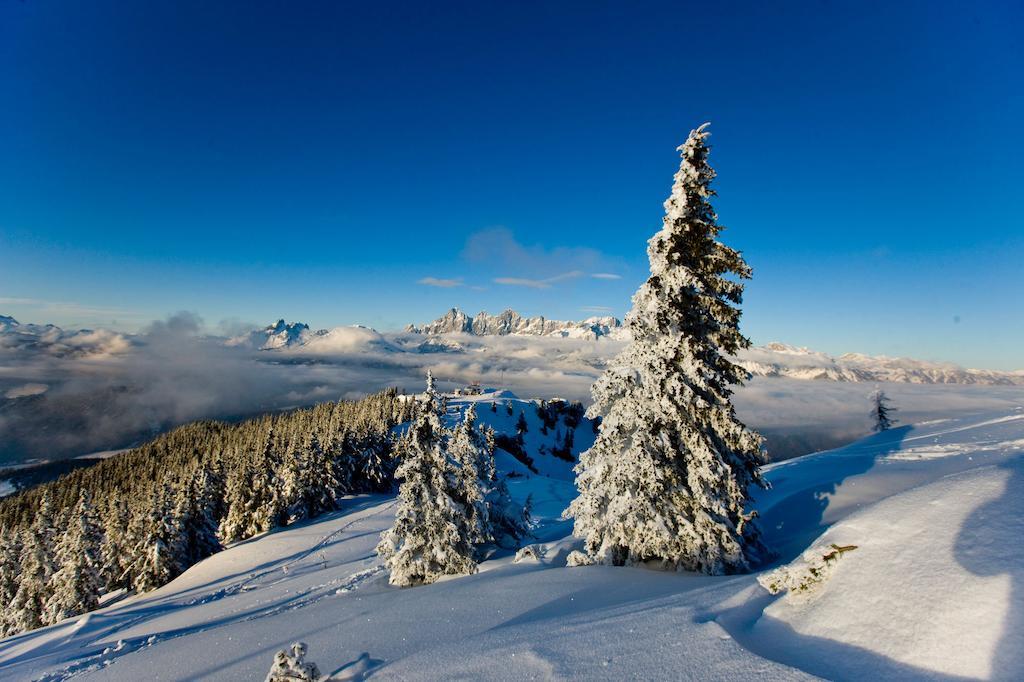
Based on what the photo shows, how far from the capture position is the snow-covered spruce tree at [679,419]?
42.5 ft

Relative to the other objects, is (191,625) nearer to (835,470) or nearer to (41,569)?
(835,470)

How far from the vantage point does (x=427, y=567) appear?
68.5 ft

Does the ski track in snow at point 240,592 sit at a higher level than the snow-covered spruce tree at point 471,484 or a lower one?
lower

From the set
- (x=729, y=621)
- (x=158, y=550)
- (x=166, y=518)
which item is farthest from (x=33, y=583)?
(x=729, y=621)

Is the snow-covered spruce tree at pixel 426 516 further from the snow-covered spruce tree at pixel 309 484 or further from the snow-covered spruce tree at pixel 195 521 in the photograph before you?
the snow-covered spruce tree at pixel 309 484

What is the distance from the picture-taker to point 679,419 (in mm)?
13352

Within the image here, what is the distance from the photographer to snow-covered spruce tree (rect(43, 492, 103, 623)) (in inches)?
1629

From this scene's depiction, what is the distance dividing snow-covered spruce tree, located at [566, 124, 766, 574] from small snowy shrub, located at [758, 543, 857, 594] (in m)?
5.64

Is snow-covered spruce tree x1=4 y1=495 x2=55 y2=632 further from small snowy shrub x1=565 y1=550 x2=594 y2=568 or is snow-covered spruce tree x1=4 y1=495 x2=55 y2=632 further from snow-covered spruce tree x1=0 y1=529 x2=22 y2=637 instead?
small snowy shrub x1=565 y1=550 x2=594 y2=568

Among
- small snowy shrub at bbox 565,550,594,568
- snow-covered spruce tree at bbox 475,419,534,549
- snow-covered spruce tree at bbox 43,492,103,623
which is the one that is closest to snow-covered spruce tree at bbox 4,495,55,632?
snow-covered spruce tree at bbox 43,492,103,623

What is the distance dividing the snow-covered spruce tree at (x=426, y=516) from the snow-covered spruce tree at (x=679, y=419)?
935cm

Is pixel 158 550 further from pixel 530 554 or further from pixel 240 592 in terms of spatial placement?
pixel 530 554

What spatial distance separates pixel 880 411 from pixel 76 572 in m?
82.0

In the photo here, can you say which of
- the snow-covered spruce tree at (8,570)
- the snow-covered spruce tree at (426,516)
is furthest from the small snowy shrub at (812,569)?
the snow-covered spruce tree at (8,570)
